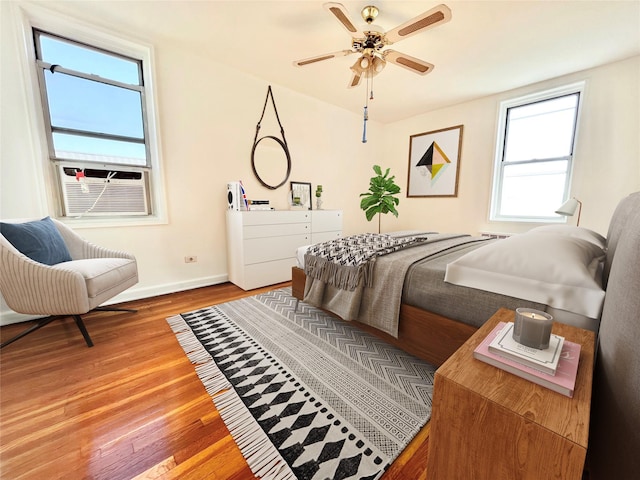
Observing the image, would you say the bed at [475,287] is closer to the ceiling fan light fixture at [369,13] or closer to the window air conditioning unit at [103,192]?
the ceiling fan light fixture at [369,13]

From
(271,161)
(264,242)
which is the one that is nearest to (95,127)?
(271,161)

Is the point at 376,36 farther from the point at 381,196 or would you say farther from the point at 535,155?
the point at 535,155

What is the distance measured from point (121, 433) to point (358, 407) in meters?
1.03

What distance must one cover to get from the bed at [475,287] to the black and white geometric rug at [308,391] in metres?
0.21

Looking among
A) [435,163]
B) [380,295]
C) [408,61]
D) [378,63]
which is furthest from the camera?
[435,163]

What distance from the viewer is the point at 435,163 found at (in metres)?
4.01

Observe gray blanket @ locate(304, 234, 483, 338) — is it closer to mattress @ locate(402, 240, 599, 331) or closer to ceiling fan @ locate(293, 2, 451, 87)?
mattress @ locate(402, 240, 599, 331)

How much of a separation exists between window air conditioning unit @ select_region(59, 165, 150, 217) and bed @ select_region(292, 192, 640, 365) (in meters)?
2.33

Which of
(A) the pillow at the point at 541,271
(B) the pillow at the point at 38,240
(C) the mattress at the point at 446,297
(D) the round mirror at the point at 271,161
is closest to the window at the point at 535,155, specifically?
(A) the pillow at the point at 541,271

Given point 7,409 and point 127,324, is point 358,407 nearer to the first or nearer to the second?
point 7,409

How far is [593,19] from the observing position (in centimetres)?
198

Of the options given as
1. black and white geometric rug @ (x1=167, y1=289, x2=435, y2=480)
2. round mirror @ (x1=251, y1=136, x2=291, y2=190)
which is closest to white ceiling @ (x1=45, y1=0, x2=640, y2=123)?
round mirror @ (x1=251, y1=136, x2=291, y2=190)

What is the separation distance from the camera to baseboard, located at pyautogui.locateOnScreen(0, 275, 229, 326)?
1.95 m

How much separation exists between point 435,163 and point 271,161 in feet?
8.58
